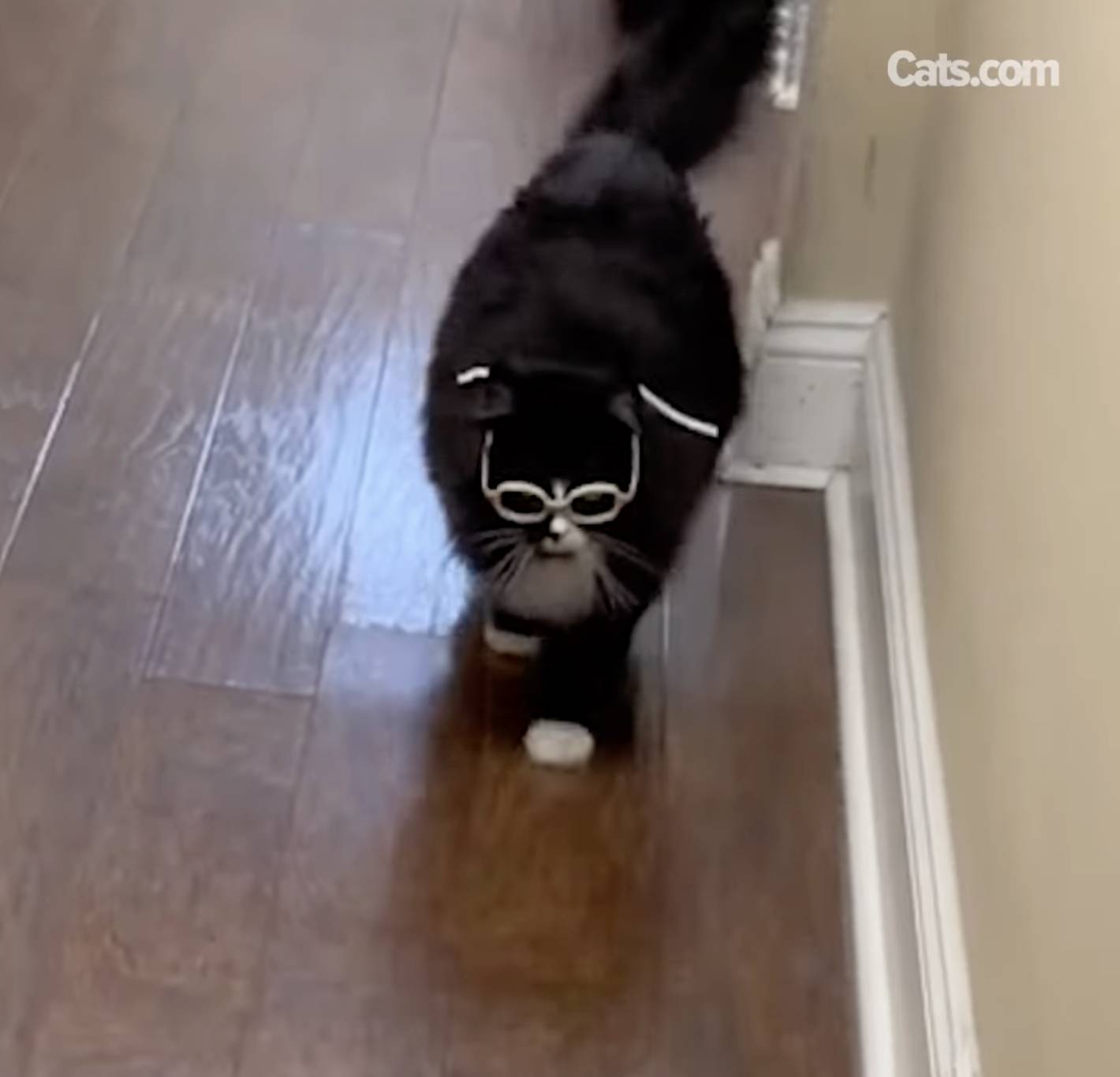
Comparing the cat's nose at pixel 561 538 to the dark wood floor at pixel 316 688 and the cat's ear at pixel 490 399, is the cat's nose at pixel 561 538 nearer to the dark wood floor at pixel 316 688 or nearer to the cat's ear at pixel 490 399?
the cat's ear at pixel 490 399

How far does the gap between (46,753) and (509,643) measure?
0.36 metres

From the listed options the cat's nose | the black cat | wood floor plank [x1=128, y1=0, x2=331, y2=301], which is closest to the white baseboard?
the black cat

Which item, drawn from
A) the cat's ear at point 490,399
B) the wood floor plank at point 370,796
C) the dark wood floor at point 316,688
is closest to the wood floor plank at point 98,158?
the dark wood floor at point 316,688

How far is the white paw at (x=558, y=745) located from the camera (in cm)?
160

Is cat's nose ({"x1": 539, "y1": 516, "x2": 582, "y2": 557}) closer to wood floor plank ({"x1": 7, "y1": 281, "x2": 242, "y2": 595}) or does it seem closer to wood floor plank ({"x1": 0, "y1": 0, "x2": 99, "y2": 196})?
wood floor plank ({"x1": 7, "y1": 281, "x2": 242, "y2": 595})

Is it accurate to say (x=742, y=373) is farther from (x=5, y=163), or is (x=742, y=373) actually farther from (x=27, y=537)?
(x=5, y=163)

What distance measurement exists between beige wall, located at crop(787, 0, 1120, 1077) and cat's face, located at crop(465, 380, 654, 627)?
23cm

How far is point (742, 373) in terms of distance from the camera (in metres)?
1.65

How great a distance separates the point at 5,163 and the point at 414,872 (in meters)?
0.93

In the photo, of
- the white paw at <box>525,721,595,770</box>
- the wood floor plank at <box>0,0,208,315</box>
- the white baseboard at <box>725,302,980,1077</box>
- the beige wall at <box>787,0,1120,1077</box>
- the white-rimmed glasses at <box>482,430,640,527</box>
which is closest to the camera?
the beige wall at <box>787,0,1120,1077</box>

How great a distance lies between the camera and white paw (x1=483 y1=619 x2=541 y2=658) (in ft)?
5.43

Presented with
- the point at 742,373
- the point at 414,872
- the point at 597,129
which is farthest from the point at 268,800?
the point at 597,129

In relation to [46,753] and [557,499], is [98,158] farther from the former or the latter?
[557,499]

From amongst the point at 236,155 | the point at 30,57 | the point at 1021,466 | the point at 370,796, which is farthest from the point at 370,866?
the point at 30,57
